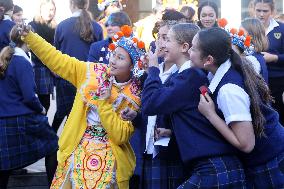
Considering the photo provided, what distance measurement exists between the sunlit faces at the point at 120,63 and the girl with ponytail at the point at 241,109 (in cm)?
80

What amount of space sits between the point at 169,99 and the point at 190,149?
0.32 meters

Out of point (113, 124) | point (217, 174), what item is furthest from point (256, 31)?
point (217, 174)

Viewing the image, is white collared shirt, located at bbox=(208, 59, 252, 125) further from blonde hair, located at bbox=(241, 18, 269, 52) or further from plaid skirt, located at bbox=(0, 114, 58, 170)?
plaid skirt, located at bbox=(0, 114, 58, 170)

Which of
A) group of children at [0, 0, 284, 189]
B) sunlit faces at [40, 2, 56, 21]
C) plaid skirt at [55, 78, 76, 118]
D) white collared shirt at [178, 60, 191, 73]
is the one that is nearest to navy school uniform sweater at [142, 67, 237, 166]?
group of children at [0, 0, 284, 189]

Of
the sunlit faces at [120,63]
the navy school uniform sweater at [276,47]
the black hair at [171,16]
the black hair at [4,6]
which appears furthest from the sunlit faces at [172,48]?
the black hair at [4,6]

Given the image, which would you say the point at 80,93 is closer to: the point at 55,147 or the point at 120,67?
the point at 120,67

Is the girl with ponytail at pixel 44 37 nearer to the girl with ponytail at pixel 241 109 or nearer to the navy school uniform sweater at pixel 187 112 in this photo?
the navy school uniform sweater at pixel 187 112

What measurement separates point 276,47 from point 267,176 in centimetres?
306

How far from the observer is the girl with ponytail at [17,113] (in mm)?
6152

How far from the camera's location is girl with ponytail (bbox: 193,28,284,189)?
3.96 meters

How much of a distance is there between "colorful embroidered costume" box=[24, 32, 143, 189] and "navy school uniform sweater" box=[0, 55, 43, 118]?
1.31 m

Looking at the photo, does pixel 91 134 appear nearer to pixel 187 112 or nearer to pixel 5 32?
pixel 187 112

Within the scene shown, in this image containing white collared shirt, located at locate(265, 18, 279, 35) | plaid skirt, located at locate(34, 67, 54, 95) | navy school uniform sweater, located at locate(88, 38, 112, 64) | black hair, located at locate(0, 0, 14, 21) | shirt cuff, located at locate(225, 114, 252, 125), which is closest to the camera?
shirt cuff, located at locate(225, 114, 252, 125)

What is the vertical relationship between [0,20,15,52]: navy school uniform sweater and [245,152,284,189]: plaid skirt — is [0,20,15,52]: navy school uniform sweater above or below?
above
